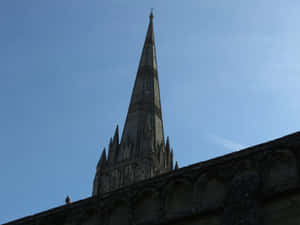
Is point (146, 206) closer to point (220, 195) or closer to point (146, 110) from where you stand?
point (220, 195)

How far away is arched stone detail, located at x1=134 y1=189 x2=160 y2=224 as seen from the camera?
384 inches

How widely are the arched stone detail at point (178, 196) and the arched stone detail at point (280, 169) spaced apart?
1.49 meters

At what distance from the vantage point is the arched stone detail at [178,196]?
9.48 meters

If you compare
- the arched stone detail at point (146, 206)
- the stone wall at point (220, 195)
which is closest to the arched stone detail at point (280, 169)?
the stone wall at point (220, 195)

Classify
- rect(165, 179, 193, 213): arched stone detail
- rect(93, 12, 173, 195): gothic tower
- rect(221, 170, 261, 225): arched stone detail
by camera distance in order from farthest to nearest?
rect(93, 12, 173, 195): gothic tower < rect(165, 179, 193, 213): arched stone detail < rect(221, 170, 261, 225): arched stone detail

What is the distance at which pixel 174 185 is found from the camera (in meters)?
9.74

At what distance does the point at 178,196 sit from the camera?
9.62 m

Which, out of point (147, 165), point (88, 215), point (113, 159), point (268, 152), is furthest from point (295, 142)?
point (113, 159)

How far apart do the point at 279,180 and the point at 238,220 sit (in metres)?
0.97

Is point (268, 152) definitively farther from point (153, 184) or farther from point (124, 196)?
point (124, 196)

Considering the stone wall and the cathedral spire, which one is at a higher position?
the cathedral spire

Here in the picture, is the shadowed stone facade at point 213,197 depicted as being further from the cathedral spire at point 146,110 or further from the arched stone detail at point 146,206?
the cathedral spire at point 146,110

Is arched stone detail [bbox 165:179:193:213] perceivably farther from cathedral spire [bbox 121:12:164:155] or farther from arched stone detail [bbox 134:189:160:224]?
cathedral spire [bbox 121:12:164:155]

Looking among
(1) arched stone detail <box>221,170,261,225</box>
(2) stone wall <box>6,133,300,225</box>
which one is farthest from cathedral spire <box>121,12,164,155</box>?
(1) arched stone detail <box>221,170,261,225</box>
